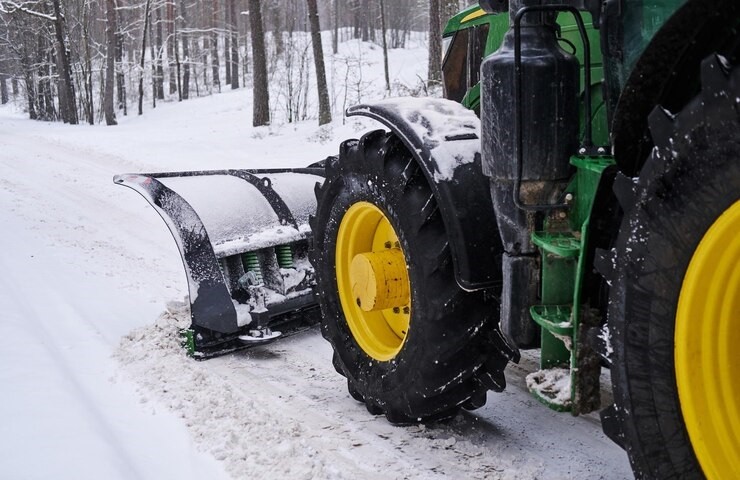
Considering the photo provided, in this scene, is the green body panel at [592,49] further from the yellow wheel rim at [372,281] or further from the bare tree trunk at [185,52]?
the bare tree trunk at [185,52]

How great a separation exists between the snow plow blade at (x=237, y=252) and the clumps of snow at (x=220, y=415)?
217 millimetres

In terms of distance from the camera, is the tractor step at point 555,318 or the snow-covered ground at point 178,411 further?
the snow-covered ground at point 178,411

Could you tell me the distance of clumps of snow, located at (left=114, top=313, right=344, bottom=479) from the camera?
272cm

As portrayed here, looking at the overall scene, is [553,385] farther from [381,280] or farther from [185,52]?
[185,52]

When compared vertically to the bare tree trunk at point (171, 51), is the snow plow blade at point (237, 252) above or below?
below

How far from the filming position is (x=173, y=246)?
22.7ft

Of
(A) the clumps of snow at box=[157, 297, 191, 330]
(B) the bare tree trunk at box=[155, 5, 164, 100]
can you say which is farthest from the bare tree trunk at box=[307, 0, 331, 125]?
(B) the bare tree trunk at box=[155, 5, 164, 100]

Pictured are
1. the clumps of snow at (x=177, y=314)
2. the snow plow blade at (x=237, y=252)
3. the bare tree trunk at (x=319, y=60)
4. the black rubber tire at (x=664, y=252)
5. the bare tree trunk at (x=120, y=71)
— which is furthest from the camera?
Answer: the bare tree trunk at (x=120, y=71)

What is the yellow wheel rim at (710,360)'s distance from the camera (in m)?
1.52

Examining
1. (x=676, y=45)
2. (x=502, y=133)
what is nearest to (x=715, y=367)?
(x=676, y=45)

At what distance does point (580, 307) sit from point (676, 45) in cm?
80

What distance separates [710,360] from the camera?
157 cm

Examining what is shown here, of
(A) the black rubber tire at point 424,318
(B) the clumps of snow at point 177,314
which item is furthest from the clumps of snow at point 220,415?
(A) the black rubber tire at point 424,318

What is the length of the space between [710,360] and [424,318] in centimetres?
123
